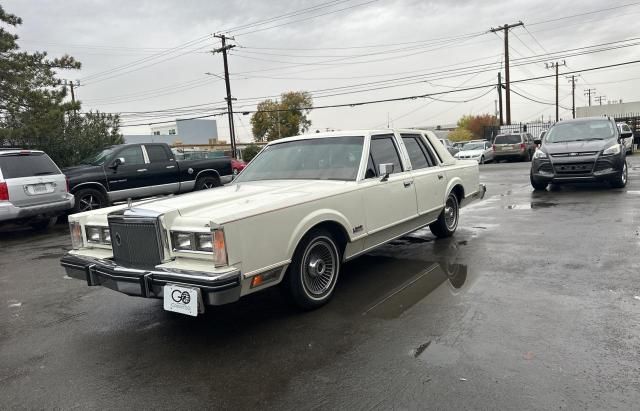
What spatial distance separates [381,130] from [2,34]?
15.3 m

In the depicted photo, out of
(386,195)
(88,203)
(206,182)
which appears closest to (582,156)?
(386,195)

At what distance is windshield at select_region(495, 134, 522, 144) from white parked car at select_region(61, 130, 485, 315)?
22722 millimetres

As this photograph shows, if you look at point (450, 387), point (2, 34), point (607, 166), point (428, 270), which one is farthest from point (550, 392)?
point (2, 34)

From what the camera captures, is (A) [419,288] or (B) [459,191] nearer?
(A) [419,288]

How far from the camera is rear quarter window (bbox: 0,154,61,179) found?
916 cm

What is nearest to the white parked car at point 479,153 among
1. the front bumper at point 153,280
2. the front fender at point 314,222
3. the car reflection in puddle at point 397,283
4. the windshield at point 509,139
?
the windshield at point 509,139

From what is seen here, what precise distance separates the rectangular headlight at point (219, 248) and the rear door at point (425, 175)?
302 cm

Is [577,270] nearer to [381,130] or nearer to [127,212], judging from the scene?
[381,130]

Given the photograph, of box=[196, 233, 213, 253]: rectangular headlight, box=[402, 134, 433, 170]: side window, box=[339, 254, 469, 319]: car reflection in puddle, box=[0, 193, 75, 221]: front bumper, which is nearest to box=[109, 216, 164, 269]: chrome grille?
box=[196, 233, 213, 253]: rectangular headlight

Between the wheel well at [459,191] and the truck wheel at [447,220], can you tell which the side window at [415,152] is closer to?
the truck wheel at [447,220]

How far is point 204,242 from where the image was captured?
11.8 feet

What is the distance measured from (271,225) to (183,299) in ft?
2.78

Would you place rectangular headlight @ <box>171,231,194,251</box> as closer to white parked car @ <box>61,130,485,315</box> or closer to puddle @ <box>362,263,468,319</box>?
white parked car @ <box>61,130,485,315</box>

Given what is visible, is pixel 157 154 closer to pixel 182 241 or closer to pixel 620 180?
pixel 182 241
